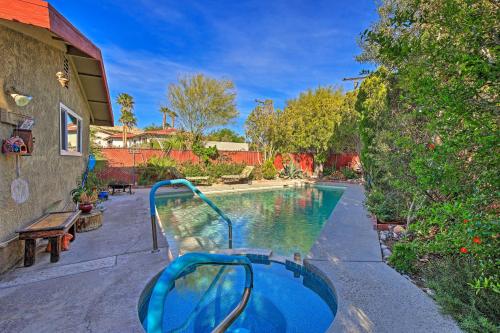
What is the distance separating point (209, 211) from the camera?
10.4m

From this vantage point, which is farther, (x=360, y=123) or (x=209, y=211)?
(x=209, y=211)

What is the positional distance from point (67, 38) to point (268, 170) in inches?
677

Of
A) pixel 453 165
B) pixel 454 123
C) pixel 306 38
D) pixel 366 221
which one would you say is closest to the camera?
pixel 454 123

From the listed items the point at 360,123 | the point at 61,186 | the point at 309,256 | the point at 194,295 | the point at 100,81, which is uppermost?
the point at 100,81

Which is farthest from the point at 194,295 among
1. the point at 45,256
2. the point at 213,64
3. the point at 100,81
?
the point at 213,64

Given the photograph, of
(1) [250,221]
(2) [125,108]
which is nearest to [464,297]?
(1) [250,221]

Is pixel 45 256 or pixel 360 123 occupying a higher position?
pixel 360 123

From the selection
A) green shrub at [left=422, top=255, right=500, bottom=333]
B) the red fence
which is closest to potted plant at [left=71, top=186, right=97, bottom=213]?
green shrub at [left=422, top=255, right=500, bottom=333]

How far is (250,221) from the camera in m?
8.73

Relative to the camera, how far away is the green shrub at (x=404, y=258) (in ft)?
13.2

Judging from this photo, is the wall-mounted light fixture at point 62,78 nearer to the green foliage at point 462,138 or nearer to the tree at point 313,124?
the green foliage at point 462,138

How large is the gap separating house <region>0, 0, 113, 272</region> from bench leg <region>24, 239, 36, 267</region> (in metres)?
0.16

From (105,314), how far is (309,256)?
323 centimetres

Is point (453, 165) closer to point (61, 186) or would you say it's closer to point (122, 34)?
point (61, 186)
